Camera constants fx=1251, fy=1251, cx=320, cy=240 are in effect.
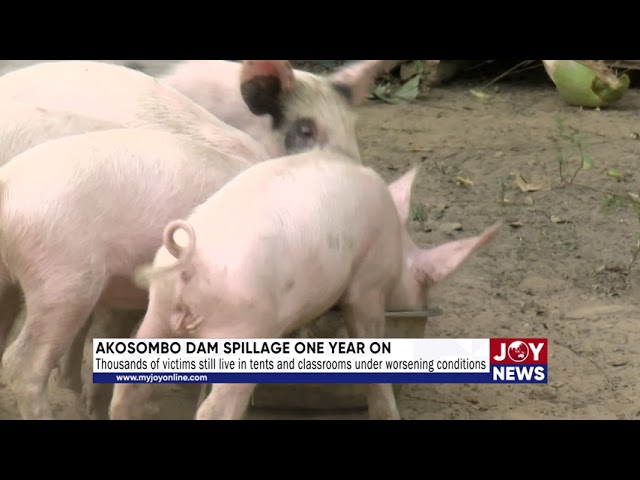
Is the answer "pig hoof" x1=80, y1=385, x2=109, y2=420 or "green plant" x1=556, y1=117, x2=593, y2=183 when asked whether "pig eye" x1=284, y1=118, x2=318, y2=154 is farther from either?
"green plant" x1=556, y1=117, x2=593, y2=183

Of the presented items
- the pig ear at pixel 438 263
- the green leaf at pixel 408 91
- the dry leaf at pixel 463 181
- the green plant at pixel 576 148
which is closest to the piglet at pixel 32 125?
the pig ear at pixel 438 263

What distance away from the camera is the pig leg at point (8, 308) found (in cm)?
336

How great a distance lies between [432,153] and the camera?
577 centimetres

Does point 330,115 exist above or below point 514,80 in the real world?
above

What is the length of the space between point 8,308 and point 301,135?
3.71ft

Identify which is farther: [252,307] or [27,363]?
[27,363]

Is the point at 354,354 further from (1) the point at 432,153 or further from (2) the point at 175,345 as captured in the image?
(1) the point at 432,153

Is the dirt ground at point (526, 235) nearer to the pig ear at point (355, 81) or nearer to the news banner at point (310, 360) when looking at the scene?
the news banner at point (310, 360)

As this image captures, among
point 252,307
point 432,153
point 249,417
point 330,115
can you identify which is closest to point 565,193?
point 432,153

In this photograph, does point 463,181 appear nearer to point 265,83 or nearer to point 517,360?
point 265,83

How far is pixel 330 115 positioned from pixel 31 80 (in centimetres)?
95

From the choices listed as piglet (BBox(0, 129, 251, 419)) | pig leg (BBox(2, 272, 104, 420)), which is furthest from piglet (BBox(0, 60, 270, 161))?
pig leg (BBox(2, 272, 104, 420))

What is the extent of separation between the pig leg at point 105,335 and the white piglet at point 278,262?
0.48 meters

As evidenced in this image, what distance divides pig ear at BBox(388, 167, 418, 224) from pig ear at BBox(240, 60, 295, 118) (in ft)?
1.62
